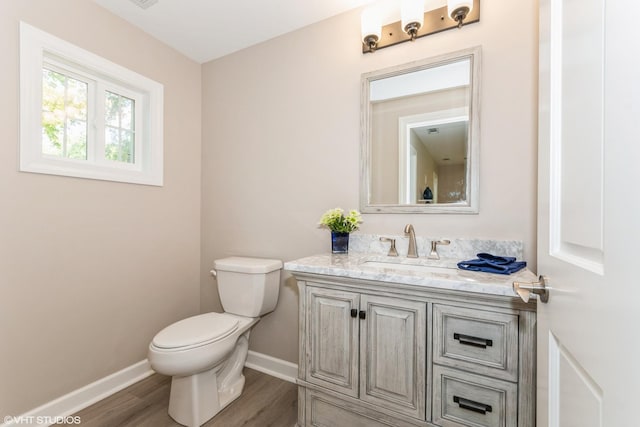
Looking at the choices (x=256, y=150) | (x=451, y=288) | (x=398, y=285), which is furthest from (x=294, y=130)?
(x=451, y=288)

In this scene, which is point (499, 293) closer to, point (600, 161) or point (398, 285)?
point (398, 285)

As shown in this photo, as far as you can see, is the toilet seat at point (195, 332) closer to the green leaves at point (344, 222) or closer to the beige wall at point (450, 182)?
the green leaves at point (344, 222)

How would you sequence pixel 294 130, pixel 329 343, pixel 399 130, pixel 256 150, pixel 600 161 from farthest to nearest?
pixel 256 150 < pixel 294 130 < pixel 399 130 < pixel 329 343 < pixel 600 161

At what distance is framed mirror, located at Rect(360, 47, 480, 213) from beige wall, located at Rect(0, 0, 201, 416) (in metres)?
1.50

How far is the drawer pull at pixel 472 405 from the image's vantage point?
3.50 ft

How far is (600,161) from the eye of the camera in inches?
18.9

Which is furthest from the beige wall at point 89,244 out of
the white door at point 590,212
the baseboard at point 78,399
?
the white door at point 590,212

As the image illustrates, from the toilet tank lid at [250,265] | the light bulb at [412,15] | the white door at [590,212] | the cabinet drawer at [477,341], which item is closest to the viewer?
the white door at [590,212]

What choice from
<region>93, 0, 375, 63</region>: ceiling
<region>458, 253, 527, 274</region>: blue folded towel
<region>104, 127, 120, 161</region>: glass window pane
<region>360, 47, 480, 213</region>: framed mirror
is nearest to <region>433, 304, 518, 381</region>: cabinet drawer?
<region>458, 253, 527, 274</region>: blue folded towel

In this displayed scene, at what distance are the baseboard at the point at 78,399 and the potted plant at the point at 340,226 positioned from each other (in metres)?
1.60

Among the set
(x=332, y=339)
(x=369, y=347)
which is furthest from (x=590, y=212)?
(x=332, y=339)

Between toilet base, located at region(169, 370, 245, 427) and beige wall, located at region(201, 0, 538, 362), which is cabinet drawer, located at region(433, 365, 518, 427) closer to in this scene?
beige wall, located at region(201, 0, 538, 362)

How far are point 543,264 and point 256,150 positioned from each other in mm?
1915

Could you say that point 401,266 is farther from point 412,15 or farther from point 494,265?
point 412,15
